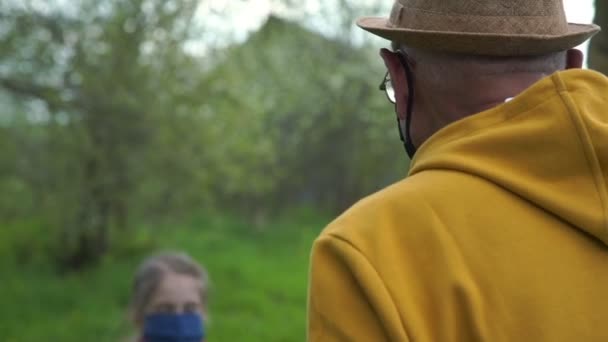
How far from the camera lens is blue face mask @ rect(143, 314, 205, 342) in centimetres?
420

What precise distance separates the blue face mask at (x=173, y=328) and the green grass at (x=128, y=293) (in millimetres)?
4659

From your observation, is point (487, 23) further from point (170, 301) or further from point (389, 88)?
point (170, 301)

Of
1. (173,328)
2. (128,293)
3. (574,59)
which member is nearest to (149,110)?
(128,293)

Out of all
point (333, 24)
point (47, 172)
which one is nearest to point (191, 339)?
point (333, 24)

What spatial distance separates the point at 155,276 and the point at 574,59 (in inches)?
110

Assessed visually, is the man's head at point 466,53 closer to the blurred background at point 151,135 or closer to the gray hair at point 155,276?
the gray hair at point 155,276

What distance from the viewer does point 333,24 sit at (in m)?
7.75

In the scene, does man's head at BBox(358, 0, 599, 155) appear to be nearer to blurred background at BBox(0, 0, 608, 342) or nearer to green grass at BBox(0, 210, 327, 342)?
blurred background at BBox(0, 0, 608, 342)

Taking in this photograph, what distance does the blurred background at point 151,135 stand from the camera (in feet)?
25.6

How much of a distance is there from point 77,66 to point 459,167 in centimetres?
663

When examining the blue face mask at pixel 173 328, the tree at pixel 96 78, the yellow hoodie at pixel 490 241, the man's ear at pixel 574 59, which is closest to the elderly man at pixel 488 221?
the yellow hoodie at pixel 490 241

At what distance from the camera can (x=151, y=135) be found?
8.31 metres

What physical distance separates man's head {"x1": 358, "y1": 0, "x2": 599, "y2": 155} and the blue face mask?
262 centimetres

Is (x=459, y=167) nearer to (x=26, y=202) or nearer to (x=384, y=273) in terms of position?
(x=384, y=273)
